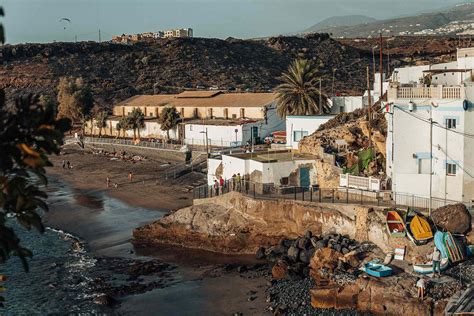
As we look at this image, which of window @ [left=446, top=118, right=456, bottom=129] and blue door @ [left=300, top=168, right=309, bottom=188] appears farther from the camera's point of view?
blue door @ [left=300, top=168, right=309, bottom=188]

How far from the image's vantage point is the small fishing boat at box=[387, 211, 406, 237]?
28483 mm

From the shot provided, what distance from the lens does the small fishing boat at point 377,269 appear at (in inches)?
1050

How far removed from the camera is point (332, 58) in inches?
5974

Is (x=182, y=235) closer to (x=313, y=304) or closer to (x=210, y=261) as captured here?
(x=210, y=261)

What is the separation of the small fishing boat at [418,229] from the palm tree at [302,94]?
25070 mm

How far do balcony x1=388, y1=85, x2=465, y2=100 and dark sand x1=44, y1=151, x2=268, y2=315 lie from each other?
1149 cm

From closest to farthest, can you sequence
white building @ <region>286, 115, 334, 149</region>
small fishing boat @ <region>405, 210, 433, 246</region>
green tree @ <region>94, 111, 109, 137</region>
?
1. small fishing boat @ <region>405, 210, 433, 246</region>
2. white building @ <region>286, 115, 334, 149</region>
3. green tree @ <region>94, 111, 109, 137</region>

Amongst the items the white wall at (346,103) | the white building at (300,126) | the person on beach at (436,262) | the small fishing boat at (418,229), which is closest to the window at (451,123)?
the small fishing boat at (418,229)

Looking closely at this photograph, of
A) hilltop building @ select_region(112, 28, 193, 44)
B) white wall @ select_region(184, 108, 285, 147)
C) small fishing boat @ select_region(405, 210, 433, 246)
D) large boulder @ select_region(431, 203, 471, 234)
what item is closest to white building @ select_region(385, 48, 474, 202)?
large boulder @ select_region(431, 203, 471, 234)

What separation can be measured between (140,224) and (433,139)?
69.4 ft

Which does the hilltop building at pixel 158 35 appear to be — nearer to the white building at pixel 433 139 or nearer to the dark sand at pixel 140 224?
the dark sand at pixel 140 224

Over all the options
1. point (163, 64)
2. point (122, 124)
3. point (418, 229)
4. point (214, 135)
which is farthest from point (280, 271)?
point (163, 64)

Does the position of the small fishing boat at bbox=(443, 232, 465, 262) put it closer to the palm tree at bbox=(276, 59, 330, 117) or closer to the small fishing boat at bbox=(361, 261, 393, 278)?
the small fishing boat at bbox=(361, 261, 393, 278)

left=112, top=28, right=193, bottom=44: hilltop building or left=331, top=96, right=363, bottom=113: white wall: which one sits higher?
left=112, top=28, right=193, bottom=44: hilltop building
